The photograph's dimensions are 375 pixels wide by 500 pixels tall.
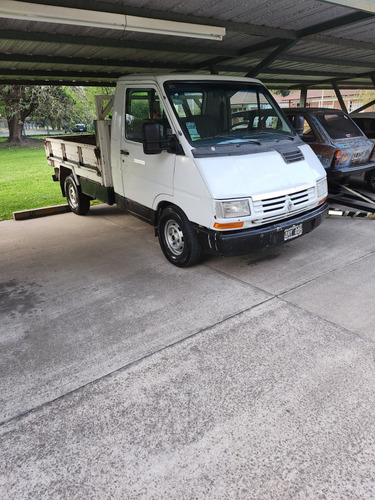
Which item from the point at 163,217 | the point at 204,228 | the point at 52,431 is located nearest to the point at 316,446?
the point at 52,431

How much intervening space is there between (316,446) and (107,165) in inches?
188

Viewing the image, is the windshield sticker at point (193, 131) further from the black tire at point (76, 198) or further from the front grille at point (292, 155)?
the black tire at point (76, 198)

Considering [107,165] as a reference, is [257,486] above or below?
below

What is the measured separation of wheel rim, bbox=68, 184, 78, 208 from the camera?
7.51 meters

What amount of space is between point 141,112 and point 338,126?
445cm

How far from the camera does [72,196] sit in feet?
25.3

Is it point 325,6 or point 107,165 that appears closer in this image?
point 325,6

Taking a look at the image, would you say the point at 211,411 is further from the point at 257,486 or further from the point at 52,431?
the point at 52,431

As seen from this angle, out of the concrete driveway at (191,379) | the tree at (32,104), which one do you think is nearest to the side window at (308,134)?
the concrete driveway at (191,379)

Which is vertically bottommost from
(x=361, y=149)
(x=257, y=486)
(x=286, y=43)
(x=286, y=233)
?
(x=257, y=486)

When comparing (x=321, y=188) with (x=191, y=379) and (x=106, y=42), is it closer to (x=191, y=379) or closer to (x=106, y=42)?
(x=191, y=379)

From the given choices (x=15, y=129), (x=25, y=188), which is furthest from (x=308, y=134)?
(x=15, y=129)

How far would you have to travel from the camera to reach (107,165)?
572 cm

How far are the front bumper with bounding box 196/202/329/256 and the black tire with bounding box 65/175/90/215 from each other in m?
3.92
